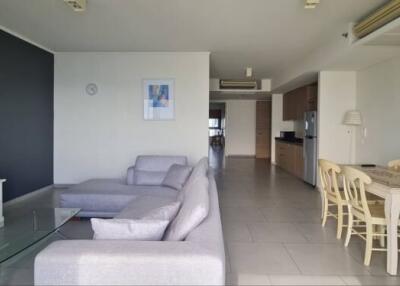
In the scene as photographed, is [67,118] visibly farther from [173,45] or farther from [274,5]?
[274,5]

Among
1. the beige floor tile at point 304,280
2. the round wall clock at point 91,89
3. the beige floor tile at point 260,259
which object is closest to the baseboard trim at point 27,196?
the round wall clock at point 91,89

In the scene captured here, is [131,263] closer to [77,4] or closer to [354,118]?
[77,4]

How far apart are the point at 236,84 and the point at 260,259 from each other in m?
6.49

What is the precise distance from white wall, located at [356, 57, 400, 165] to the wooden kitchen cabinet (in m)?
1.65

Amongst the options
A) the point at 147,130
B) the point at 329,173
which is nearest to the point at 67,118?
the point at 147,130

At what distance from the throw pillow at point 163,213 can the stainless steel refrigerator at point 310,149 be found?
4511 millimetres

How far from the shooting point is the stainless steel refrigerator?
5.93 metres

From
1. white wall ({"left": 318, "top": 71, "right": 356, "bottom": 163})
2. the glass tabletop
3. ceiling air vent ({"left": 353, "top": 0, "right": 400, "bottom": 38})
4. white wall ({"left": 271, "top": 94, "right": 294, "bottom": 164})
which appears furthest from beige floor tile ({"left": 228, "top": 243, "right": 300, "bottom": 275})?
A: white wall ({"left": 271, "top": 94, "right": 294, "bottom": 164})

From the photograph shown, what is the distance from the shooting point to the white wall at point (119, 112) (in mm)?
5648

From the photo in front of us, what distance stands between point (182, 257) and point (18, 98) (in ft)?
15.1

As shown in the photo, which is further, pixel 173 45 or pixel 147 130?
pixel 147 130

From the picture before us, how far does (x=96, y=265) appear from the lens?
4.55 ft

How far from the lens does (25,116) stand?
496 cm

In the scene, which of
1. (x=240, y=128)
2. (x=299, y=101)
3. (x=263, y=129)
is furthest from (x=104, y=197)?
(x=263, y=129)
